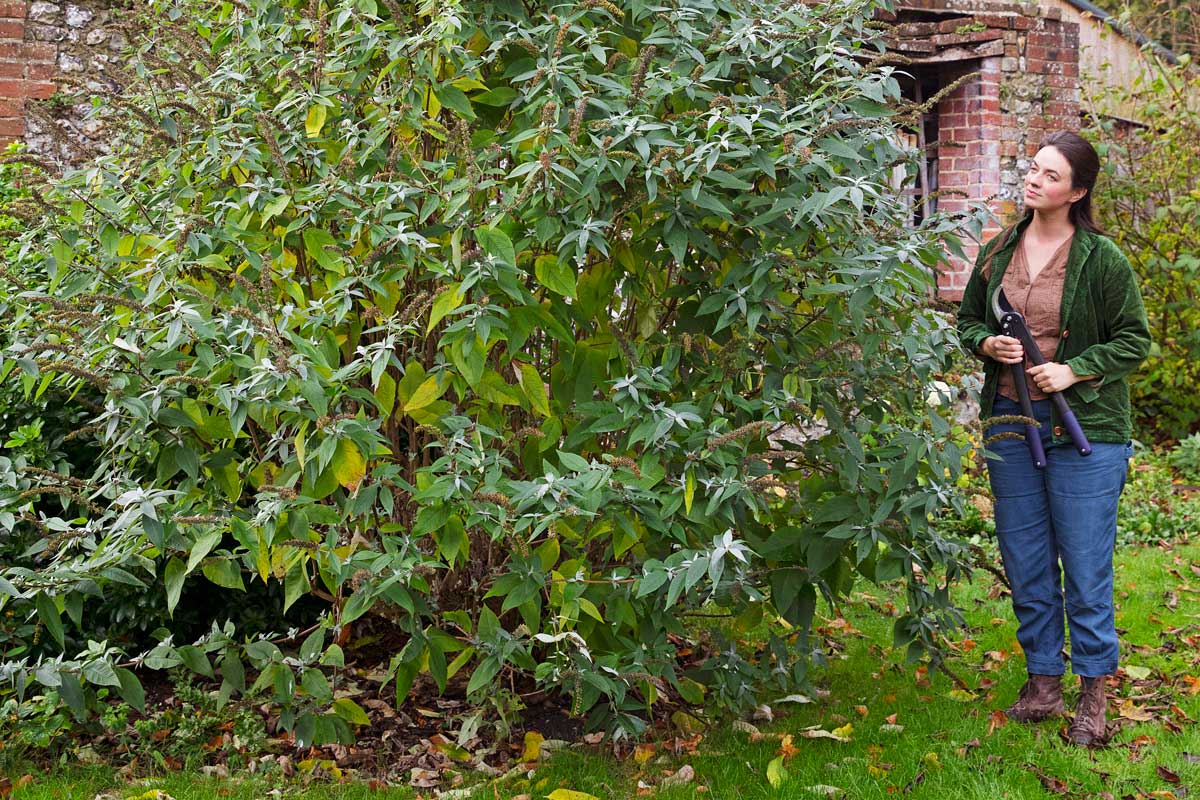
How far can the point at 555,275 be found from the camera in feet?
10.1

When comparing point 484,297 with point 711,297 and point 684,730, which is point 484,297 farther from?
point 684,730

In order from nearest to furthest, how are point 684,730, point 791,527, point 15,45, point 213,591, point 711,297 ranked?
point 711,297, point 791,527, point 684,730, point 213,591, point 15,45

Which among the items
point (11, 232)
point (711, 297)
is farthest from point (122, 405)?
point (711, 297)

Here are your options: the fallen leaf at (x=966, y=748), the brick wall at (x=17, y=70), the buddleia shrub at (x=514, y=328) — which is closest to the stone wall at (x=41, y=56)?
the brick wall at (x=17, y=70)

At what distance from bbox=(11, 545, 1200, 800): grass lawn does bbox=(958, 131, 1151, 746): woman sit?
0.21m

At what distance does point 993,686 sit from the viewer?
436 centimetres

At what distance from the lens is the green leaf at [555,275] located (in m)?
3.07

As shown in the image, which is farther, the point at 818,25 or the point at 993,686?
the point at 993,686

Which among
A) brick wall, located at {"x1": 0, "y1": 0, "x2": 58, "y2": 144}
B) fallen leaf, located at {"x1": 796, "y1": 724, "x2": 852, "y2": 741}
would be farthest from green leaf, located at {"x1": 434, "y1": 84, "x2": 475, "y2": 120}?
brick wall, located at {"x1": 0, "y1": 0, "x2": 58, "y2": 144}

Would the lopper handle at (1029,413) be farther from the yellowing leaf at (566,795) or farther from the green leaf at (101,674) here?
the green leaf at (101,674)

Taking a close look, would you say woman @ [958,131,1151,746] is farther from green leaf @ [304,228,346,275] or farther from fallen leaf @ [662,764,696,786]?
green leaf @ [304,228,346,275]

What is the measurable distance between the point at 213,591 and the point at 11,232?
1.51 m

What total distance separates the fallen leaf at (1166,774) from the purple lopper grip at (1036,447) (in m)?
1.02

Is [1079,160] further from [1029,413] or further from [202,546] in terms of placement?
[202,546]
